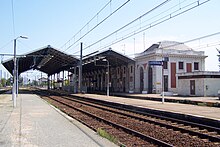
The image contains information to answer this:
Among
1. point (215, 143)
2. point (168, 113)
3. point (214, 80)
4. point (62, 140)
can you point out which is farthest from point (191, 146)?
point (214, 80)

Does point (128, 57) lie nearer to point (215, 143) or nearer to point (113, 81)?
point (113, 81)

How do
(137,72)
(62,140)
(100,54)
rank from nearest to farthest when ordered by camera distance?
(62,140) → (100,54) → (137,72)

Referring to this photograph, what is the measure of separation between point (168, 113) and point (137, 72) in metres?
44.6

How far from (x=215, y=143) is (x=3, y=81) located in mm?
173556

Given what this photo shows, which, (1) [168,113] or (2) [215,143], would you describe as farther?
(1) [168,113]

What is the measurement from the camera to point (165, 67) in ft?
191

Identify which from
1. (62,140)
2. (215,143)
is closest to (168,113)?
(215,143)

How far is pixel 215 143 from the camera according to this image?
10.3 meters

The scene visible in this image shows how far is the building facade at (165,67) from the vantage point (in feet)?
188

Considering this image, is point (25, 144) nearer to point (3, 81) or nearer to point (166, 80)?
point (166, 80)

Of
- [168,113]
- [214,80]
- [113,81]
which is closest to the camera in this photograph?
[168,113]

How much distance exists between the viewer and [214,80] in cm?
4706

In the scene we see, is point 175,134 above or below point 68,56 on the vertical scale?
below

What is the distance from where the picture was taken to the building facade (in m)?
57.2
